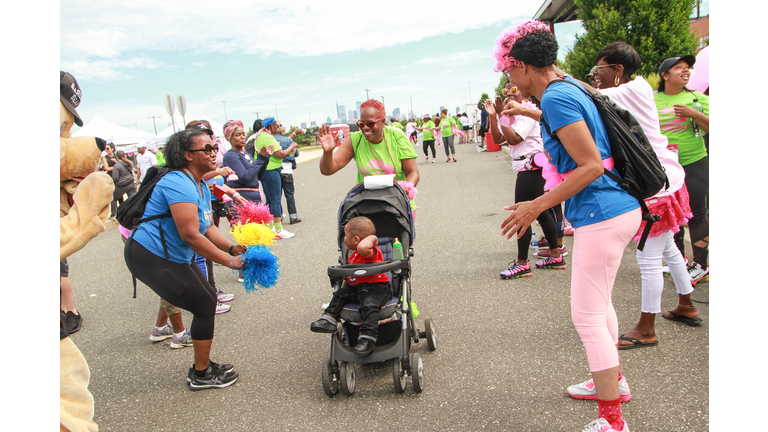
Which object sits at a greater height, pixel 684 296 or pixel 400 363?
pixel 684 296

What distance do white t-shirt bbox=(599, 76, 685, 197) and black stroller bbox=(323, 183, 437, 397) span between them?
1749 millimetres

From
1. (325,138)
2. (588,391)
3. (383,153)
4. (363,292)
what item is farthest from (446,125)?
(588,391)

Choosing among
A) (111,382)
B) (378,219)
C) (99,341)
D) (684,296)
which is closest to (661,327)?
(684,296)

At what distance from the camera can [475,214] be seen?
348 inches

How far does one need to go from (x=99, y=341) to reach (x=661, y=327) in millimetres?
5039

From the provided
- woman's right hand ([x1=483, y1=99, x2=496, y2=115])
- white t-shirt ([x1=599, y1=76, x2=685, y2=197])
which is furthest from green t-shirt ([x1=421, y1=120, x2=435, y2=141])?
white t-shirt ([x1=599, y1=76, x2=685, y2=197])

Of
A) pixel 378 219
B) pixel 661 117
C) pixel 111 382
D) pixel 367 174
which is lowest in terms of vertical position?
pixel 111 382

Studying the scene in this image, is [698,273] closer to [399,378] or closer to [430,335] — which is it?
[430,335]

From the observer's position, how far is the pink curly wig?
8.11ft

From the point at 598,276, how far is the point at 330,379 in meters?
1.83

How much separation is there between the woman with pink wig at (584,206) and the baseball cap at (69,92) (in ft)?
6.63

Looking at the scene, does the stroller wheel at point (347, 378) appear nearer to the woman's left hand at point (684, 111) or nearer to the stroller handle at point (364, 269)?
the stroller handle at point (364, 269)

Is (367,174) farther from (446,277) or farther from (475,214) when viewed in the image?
(475,214)

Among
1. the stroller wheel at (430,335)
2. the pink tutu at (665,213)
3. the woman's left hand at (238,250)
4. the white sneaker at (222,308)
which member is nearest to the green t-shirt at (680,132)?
the pink tutu at (665,213)
